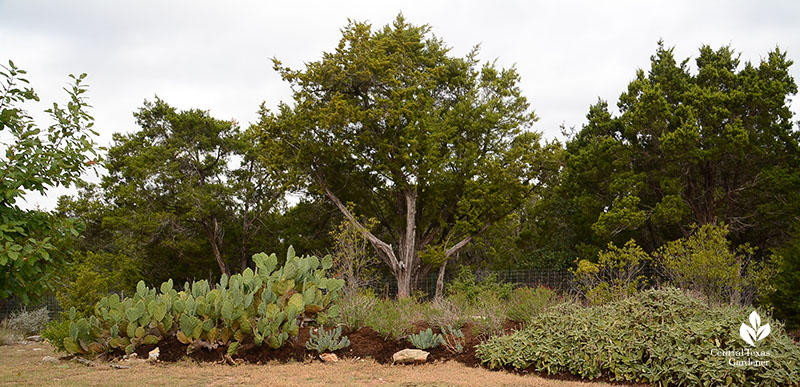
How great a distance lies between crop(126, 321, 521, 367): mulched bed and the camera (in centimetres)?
817

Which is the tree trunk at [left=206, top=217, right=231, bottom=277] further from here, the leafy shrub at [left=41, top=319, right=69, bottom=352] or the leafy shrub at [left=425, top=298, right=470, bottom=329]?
the leafy shrub at [left=425, top=298, right=470, bottom=329]

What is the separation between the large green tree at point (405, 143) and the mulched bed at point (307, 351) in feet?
33.8

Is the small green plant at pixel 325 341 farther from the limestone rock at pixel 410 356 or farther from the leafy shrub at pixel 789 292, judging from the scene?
the leafy shrub at pixel 789 292

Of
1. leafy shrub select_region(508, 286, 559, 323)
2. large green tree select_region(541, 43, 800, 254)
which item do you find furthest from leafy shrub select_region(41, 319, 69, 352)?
large green tree select_region(541, 43, 800, 254)

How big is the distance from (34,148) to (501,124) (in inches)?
695

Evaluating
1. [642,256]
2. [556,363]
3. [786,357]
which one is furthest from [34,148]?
[642,256]

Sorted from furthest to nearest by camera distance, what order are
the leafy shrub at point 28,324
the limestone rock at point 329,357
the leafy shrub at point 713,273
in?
1. the leafy shrub at point 28,324
2. the leafy shrub at point 713,273
3. the limestone rock at point 329,357

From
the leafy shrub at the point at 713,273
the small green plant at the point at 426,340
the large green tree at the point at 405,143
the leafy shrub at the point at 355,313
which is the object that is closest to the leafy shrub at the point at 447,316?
the small green plant at the point at 426,340

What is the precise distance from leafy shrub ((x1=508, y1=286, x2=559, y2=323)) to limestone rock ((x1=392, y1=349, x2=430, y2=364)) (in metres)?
1.69

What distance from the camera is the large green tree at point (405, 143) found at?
1917cm

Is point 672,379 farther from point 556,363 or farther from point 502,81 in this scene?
point 502,81

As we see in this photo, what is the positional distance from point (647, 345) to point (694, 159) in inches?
558

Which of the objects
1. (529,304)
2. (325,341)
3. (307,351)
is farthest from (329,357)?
(529,304)

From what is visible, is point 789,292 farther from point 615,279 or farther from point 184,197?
point 184,197
